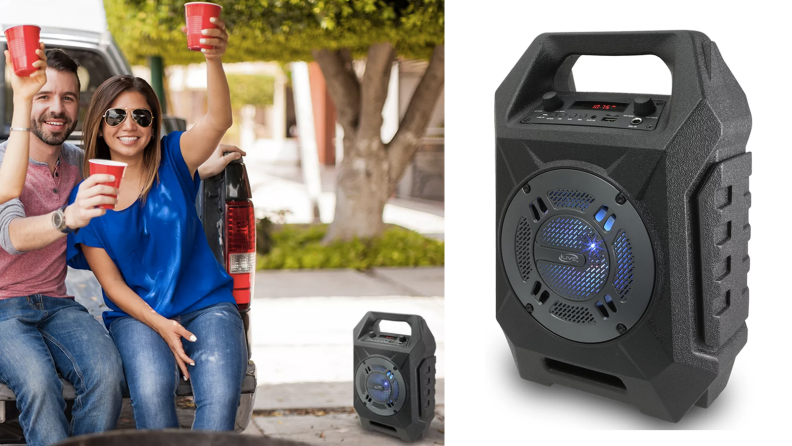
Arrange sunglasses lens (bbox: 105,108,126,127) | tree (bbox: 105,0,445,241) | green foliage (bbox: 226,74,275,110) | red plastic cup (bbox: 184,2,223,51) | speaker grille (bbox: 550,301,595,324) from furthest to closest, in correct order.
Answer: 1. green foliage (bbox: 226,74,275,110)
2. tree (bbox: 105,0,445,241)
3. speaker grille (bbox: 550,301,595,324)
4. sunglasses lens (bbox: 105,108,126,127)
5. red plastic cup (bbox: 184,2,223,51)

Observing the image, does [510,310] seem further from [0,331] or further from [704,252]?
[0,331]

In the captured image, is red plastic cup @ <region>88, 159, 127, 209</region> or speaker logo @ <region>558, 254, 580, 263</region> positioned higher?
red plastic cup @ <region>88, 159, 127, 209</region>

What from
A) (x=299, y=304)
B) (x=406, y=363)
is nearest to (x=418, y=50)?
(x=299, y=304)

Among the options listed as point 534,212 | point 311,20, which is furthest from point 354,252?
point 534,212

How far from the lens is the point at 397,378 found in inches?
130

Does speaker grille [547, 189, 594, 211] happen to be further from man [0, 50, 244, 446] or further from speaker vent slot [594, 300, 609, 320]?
man [0, 50, 244, 446]

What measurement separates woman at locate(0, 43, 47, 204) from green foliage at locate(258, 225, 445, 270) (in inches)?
205

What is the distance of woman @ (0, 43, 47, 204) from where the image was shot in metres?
2.32

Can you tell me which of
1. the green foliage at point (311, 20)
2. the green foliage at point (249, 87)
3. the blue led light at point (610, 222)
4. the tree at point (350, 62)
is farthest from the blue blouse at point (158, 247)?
the green foliage at point (249, 87)

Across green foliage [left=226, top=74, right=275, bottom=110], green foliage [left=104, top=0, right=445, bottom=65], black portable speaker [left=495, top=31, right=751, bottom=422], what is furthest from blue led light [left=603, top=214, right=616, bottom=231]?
green foliage [left=226, top=74, right=275, bottom=110]

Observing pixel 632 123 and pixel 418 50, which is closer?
pixel 632 123

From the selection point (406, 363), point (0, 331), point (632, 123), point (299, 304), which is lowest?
point (299, 304)

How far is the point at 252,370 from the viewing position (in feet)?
8.56

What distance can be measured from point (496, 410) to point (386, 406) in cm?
48
